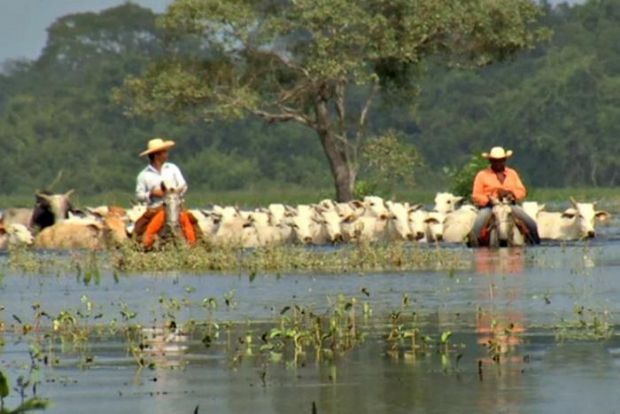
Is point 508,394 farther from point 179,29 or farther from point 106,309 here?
point 179,29

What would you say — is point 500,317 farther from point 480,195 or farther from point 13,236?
point 13,236

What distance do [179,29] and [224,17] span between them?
1.13 m

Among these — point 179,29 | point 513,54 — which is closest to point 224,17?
point 179,29

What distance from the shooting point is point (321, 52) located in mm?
49469

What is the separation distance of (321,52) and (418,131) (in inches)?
1644

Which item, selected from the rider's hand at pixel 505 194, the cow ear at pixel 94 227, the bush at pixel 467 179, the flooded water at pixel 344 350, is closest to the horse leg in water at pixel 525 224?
the rider's hand at pixel 505 194

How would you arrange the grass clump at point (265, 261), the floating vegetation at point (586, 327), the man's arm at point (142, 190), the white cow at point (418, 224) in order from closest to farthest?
the floating vegetation at point (586, 327), the grass clump at point (265, 261), the man's arm at point (142, 190), the white cow at point (418, 224)

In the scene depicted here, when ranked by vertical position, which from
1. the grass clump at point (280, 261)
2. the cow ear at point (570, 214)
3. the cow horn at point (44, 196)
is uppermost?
the cow horn at point (44, 196)

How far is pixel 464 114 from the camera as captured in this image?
298ft

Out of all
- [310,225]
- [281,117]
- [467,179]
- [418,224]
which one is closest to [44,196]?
[310,225]

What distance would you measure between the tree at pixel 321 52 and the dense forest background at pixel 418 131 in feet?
83.5

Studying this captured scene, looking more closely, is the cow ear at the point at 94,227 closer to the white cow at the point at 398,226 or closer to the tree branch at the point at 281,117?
the white cow at the point at 398,226

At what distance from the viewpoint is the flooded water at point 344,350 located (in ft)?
36.9

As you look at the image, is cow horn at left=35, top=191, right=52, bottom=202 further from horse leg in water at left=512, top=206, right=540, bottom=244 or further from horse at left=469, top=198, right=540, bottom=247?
horse leg in water at left=512, top=206, right=540, bottom=244
